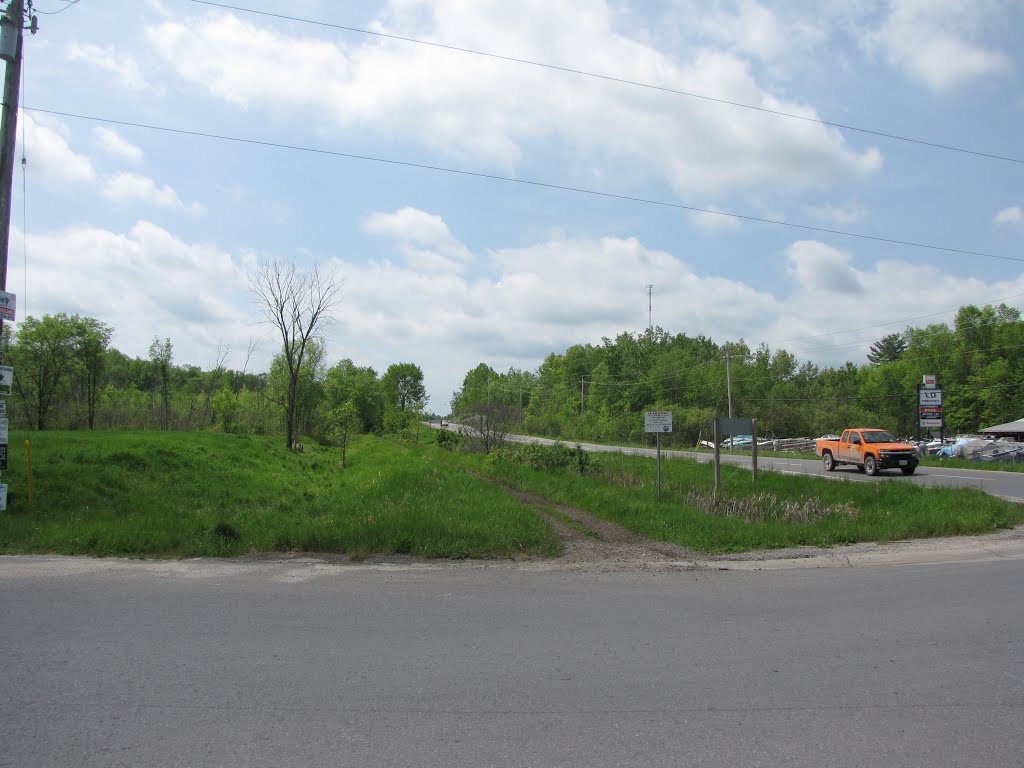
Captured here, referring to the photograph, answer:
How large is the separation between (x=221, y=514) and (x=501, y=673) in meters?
9.84

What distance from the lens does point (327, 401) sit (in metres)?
61.2

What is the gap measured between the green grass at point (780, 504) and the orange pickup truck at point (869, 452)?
8.55 m

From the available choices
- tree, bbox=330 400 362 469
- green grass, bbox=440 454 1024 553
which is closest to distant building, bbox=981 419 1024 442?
green grass, bbox=440 454 1024 553

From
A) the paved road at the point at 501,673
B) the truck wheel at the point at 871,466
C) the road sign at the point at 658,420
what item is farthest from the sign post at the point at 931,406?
the paved road at the point at 501,673

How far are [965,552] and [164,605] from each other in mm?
11635

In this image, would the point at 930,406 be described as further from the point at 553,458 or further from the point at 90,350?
the point at 90,350

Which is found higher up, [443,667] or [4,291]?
[4,291]

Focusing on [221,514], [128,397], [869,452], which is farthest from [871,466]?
[128,397]

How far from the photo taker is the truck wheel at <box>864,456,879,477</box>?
1030 inches

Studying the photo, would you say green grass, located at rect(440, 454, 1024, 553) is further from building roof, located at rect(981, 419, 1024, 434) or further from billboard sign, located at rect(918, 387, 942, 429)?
building roof, located at rect(981, 419, 1024, 434)

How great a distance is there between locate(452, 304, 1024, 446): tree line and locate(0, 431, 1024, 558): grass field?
160ft

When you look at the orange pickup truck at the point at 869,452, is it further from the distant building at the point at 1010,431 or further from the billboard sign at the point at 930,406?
the distant building at the point at 1010,431

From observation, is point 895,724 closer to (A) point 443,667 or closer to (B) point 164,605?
(A) point 443,667

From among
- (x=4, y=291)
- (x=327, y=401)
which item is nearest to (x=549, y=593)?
(x=4, y=291)
